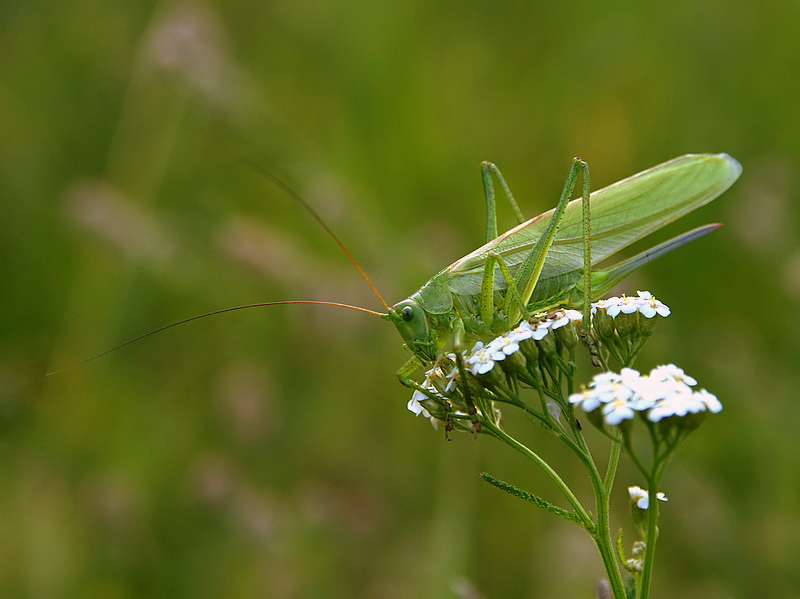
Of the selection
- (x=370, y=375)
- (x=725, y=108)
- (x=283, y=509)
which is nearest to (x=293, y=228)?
(x=370, y=375)

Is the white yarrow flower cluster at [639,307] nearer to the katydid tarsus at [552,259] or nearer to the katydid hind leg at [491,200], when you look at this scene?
Result: the katydid tarsus at [552,259]

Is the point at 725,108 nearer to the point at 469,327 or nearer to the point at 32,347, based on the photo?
the point at 469,327

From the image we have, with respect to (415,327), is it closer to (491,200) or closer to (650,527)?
(491,200)

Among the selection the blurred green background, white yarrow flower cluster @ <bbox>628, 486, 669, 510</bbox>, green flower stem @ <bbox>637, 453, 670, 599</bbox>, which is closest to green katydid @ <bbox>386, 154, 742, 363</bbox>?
white yarrow flower cluster @ <bbox>628, 486, 669, 510</bbox>

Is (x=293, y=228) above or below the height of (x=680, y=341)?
above

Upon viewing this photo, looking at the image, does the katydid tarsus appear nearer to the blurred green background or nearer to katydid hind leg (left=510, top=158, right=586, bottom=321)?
katydid hind leg (left=510, top=158, right=586, bottom=321)

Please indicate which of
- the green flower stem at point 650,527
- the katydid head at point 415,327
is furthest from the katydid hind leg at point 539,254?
the green flower stem at point 650,527
